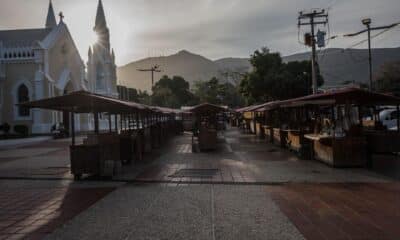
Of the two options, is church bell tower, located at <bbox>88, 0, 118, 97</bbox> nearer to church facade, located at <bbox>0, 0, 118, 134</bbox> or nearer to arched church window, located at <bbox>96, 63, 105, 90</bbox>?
arched church window, located at <bbox>96, 63, 105, 90</bbox>

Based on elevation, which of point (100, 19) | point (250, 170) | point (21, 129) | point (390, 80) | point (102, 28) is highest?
point (100, 19)

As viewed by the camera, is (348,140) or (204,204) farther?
(348,140)

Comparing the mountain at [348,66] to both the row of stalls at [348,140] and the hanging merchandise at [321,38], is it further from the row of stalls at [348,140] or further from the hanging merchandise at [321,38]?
the row of stalls at [348,140]

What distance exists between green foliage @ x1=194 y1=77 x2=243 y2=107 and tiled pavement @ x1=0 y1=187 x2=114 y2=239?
55499 millimetres

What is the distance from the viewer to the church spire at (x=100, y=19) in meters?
48.4

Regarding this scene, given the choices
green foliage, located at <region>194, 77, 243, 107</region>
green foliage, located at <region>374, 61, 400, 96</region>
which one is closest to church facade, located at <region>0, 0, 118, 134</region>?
green foliage, located at <region>194, 77, 243, 107</region>

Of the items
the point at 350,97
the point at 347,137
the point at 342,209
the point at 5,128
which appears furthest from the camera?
the point at 5,128

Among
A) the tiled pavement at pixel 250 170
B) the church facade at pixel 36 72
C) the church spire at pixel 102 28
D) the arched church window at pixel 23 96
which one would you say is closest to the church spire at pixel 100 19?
the church spire at pixel 102 28

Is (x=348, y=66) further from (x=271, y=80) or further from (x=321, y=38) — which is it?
(x=321, y=38)

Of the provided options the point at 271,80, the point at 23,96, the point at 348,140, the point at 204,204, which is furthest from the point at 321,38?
the point at 23,96

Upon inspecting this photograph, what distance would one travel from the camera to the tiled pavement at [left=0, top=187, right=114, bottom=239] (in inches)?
223

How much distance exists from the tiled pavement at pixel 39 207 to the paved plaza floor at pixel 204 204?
2 cm

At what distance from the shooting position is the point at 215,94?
68000mm

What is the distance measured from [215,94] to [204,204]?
61491 millimetres
